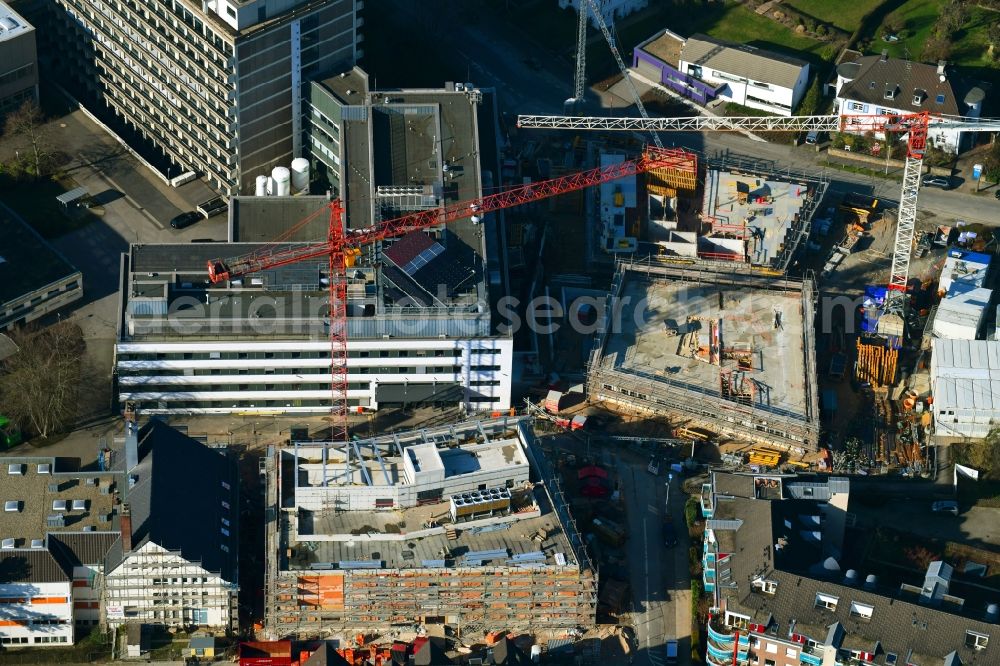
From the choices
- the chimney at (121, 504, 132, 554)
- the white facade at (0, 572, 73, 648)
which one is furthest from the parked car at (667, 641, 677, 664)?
the white facade at (0, 572, 73, 648)

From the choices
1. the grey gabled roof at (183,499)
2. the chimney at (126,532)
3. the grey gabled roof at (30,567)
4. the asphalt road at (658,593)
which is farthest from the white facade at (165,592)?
the asphalt road at (658,593)

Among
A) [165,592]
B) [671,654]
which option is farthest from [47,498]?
[671,654]

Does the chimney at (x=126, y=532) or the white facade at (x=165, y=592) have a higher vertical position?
the chimney at (x=126, y=532)

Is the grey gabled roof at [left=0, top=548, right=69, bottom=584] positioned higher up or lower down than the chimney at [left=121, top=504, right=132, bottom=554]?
lower down

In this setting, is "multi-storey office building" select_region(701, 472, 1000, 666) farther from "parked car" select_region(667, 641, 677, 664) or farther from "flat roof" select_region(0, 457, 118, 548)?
"flat roof" select_region(0, 457, 118, 548)

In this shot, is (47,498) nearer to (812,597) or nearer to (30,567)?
(30,567)

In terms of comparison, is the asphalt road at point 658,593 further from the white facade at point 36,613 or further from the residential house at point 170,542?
the white facade at point 36,613
